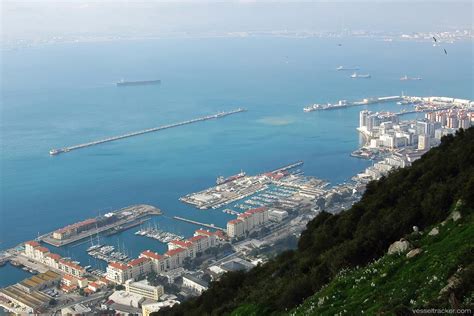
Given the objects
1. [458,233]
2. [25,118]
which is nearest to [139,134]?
[25,118]

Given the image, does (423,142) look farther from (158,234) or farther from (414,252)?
(414,252)

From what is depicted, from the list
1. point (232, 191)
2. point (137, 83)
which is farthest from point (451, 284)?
point (137, 83)

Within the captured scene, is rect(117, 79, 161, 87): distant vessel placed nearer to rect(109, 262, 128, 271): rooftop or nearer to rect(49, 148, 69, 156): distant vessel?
rect(49, 148, 69, 156): distant vessel

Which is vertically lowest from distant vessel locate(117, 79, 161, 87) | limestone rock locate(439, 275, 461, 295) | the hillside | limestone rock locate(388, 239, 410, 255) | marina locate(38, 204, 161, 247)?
marina locate(38, 204, 161, 247)

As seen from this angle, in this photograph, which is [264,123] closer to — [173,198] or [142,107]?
[142,107]

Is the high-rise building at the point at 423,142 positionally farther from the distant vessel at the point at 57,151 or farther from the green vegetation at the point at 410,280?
the green vegetation at the point at 410,280

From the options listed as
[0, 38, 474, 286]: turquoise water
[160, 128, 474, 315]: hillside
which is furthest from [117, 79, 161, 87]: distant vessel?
[160, 128, 474, 315]: hillside
